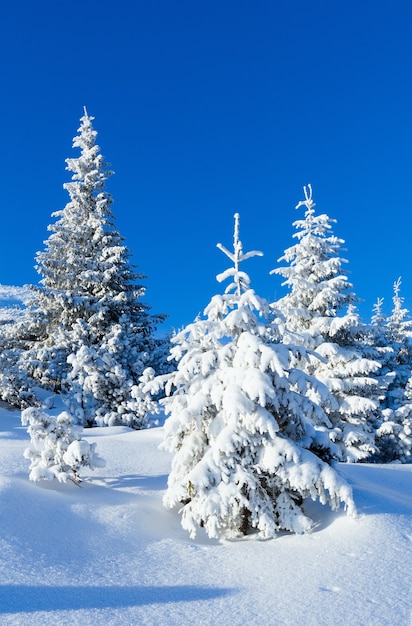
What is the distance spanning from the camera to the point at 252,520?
676cm

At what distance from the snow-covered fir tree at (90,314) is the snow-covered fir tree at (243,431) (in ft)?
32.6

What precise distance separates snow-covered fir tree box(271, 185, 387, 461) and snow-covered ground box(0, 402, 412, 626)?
303 inches

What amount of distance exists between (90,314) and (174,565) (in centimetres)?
1677

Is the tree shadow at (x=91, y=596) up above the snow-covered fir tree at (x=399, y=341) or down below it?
below

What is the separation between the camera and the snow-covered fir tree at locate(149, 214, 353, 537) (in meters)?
6.29

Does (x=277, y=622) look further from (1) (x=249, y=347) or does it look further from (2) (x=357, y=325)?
(2) (x=357, y=325)

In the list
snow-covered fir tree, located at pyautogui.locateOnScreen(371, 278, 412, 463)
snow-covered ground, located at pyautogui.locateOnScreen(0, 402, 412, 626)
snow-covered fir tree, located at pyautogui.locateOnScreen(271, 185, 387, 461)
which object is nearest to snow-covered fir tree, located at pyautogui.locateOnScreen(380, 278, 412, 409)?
snow-covered fir tree, located at pyautogui.locateOnScreen(371, 278, 412, 463)

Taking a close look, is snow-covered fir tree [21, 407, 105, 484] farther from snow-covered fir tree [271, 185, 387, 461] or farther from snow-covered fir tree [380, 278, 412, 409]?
snow-covered fir tree [380, 278, 412, 409]

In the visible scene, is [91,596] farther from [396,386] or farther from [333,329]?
[396,386]

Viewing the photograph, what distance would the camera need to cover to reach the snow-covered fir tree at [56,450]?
24.6 ft

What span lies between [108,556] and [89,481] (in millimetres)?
2735

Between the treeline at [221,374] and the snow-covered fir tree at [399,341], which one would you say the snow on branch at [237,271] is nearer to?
the treeline at [221,374]

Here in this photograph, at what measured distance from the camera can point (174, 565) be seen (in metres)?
5.64

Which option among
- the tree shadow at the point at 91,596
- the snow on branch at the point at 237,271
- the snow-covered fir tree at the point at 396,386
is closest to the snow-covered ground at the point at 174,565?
the tree shadow at the point at 91,596
